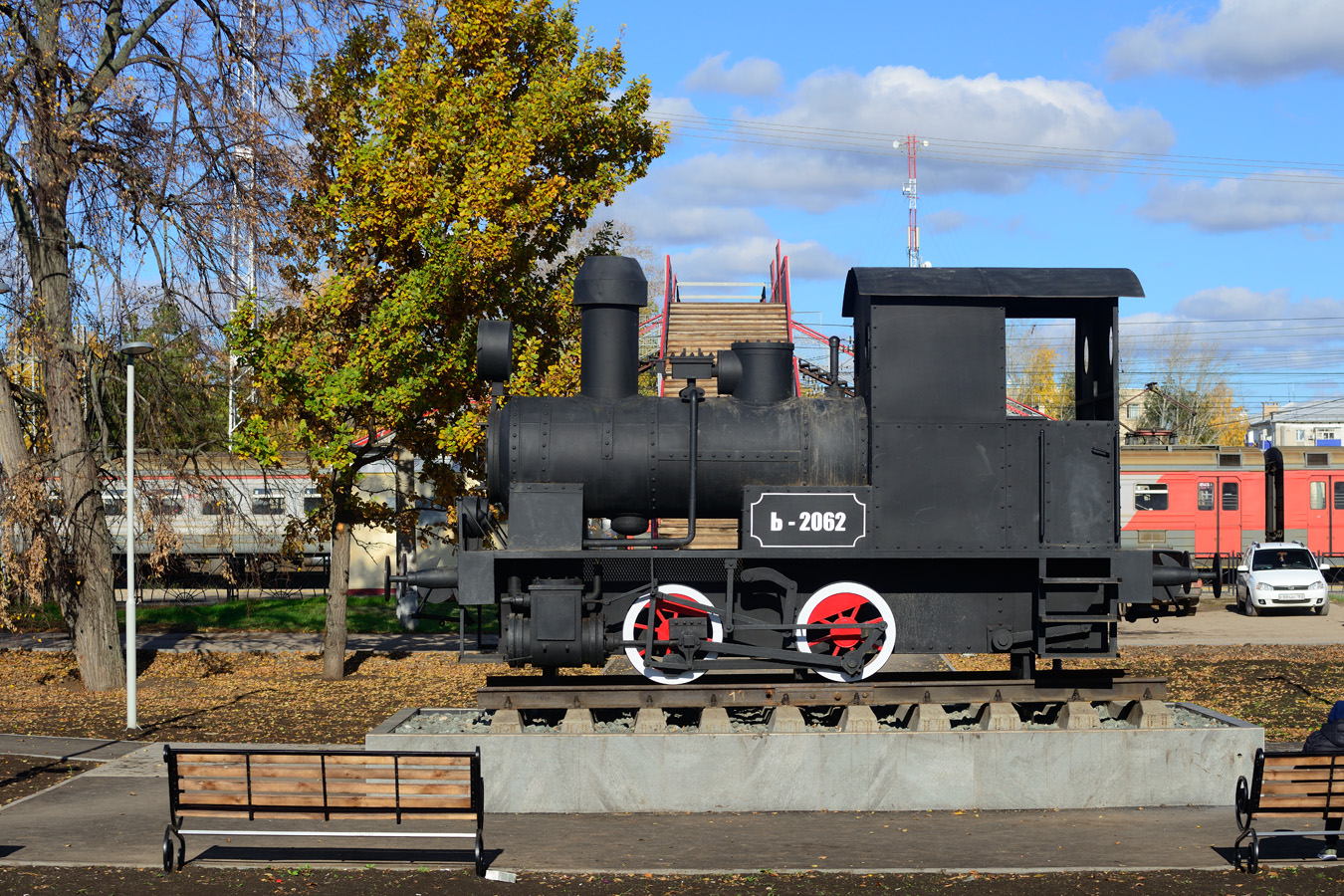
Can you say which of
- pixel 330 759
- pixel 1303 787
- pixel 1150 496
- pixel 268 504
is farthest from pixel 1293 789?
pixel 1150 496

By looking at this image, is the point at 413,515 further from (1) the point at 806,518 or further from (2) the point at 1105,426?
(2) the point at 1105,426

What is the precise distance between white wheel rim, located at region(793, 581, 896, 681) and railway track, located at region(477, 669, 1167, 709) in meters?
0.12

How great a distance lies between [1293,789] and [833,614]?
3879 millimetres

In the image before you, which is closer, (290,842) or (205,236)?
(290,842)

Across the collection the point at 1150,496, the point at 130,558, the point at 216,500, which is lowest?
the point at 130,558

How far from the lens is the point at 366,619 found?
1029 inches

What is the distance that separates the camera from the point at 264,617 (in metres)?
26.6

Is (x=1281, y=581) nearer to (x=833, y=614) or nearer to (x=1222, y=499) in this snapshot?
(x=1222, y=499)

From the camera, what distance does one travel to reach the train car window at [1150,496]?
34.3m

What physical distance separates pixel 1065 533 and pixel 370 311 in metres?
10.7

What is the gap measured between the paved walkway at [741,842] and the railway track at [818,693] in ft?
3.24

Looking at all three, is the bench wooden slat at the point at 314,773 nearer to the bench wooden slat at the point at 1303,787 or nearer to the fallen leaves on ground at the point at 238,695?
the fallen leaves on ground at the point at 238,695

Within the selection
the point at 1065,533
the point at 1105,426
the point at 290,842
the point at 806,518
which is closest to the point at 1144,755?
the point at 1065,533

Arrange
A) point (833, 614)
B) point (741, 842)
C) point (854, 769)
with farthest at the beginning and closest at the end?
point (833, 614), point (854, 769), point (741, 842)
